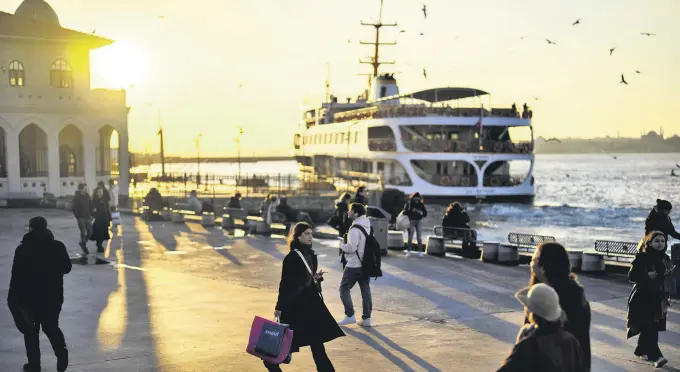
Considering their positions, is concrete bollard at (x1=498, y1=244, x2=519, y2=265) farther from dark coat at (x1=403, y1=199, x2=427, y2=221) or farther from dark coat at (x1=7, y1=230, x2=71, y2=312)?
dark coat at (x1=7, y1=230, x2=71, y2=312)

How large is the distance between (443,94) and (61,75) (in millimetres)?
28818

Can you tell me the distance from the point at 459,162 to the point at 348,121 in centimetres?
1358

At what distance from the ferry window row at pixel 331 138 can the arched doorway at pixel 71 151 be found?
80.7 ft

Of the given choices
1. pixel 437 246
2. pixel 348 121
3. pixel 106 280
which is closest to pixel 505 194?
pixel 348 121

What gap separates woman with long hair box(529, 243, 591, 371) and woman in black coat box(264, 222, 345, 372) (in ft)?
9.16

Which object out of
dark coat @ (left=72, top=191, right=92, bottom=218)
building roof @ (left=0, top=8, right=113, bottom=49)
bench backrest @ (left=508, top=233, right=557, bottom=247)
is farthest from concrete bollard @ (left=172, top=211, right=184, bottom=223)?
building roof @ (left=0, top=8, right=113, bottom=49)

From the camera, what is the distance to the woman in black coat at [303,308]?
757 centimetres

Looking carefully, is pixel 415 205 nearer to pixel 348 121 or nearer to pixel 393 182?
pixel 393 182

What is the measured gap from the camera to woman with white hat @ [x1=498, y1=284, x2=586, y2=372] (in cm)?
450

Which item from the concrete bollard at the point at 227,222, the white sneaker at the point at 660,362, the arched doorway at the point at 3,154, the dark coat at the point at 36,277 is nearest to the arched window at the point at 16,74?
the arched doorway at the point at 3,154

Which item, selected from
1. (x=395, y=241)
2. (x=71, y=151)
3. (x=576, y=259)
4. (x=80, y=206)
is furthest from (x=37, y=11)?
(x=576, y=259)

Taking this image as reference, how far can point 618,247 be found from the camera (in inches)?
698

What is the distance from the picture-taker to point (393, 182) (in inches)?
2233

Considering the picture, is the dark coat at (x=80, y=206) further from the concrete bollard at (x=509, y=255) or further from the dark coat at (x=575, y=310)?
the dark coat at (x=575, y=310)
